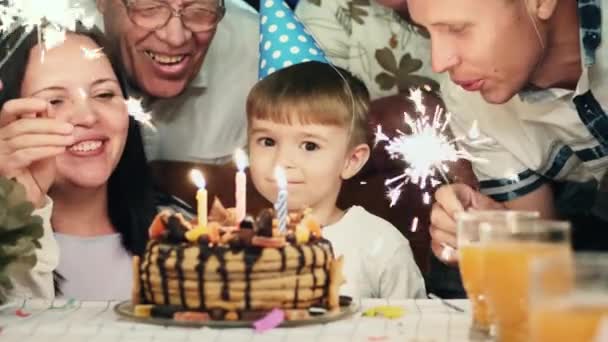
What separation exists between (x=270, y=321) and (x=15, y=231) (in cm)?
61

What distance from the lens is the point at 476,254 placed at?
185 centimetres

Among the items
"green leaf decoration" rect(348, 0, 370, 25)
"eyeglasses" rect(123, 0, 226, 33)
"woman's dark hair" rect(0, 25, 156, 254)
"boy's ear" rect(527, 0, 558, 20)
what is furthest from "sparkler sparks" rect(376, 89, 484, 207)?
"woman's dark hair" rect(0, 25, 156, 254)

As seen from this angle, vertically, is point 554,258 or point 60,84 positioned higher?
point 60,84

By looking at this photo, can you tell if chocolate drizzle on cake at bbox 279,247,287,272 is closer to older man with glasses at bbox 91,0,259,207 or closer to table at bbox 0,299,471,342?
table at bbox 0,299,471,342

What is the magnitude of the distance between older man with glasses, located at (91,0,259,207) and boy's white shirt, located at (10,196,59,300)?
1.12 feet

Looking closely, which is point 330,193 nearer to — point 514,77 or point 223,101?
point 223,101

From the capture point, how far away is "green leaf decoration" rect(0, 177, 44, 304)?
81.6 inches

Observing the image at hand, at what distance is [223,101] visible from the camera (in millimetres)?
2803

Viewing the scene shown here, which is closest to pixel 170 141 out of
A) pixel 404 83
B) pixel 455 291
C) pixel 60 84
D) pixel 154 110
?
pixel 154 110

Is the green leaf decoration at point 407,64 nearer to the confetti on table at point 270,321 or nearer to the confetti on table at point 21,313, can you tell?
the confetti on table at point 270,321

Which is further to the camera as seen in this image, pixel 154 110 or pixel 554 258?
pixel 154 110

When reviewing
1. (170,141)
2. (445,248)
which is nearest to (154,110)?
(170,141)

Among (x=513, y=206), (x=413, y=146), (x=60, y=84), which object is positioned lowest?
(x=513, y=206)

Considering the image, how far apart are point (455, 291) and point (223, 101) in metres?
0.85
